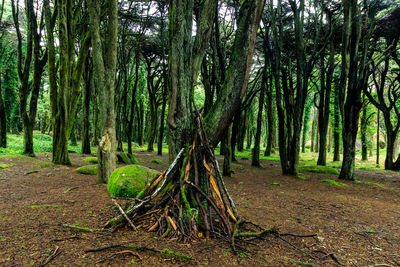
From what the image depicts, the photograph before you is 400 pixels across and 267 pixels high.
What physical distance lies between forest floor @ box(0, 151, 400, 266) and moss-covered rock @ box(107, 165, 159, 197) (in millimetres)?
240

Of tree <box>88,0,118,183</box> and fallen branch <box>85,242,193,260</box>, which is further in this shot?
tree <box>88,0,118,183</box>

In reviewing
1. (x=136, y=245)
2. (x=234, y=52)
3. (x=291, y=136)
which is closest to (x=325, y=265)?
(x=136, y=245)

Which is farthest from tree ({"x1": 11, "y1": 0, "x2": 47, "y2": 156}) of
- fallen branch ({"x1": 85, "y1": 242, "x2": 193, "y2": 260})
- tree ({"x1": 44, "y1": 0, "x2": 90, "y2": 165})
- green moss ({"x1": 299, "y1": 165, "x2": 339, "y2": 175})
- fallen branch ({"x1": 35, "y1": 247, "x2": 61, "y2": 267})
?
green moss ({"x1": 299, "y1": 165, "x2": 339, "y2": 175})

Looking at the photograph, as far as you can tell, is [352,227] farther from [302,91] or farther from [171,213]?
[302,91]

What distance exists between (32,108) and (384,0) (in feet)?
52.1

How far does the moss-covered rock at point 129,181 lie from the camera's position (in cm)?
414

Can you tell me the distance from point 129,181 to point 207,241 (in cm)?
240

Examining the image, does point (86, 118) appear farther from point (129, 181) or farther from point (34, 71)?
point (129, 181)

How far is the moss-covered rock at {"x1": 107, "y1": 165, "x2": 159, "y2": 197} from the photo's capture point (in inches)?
163

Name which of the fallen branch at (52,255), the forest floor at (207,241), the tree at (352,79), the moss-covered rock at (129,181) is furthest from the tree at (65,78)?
the tree at (352,79)

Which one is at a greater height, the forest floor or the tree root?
the tree root

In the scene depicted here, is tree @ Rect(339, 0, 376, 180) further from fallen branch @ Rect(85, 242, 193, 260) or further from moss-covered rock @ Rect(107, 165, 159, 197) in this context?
fallen branch @ Rect(85, 242, 193, 260)

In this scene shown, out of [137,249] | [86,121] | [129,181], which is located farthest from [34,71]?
[137,249]

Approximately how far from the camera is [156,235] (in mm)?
2498
